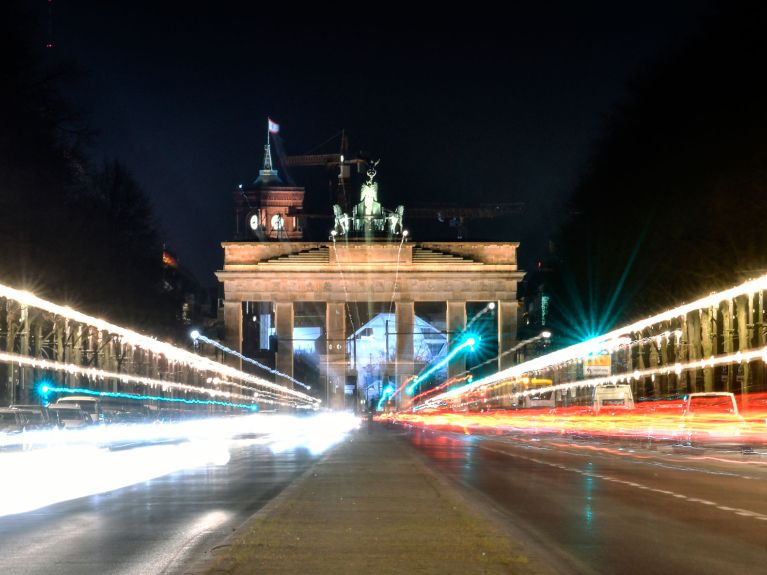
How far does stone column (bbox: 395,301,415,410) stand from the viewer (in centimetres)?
15425

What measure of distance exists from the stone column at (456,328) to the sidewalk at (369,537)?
124m

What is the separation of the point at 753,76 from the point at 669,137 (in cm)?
871

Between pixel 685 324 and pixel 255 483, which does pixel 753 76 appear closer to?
pixel 685 324

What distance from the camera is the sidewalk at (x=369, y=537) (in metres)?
11.9

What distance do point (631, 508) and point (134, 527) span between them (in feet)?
23.6

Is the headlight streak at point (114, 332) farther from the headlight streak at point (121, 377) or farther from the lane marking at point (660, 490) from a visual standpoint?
the lane marking at point (660, 490)

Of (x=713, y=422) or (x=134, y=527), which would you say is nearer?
(x=134, y=527)

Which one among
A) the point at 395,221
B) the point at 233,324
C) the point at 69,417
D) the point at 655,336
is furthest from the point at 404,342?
the point at 69,417

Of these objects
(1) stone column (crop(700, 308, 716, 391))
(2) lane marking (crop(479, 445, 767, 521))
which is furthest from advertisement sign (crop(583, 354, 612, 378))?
(2) lane marking (crop(479, 445, 767, 521))

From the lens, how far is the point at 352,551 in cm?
1328

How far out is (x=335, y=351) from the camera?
15850 cm

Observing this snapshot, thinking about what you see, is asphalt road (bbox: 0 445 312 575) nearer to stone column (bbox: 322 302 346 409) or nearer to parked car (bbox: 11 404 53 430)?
parked car (bbox: 11 404 53 430)

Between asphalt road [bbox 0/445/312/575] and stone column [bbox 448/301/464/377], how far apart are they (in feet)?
396

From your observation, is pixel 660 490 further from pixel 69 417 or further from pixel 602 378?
pixel 602 378
